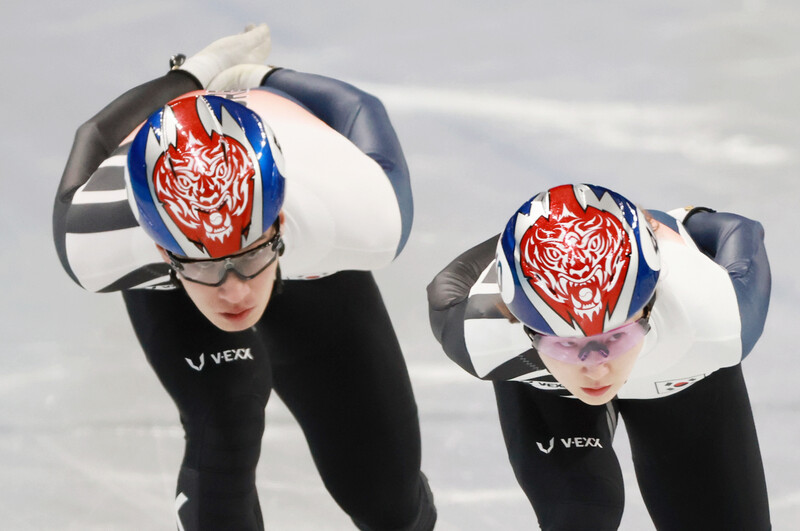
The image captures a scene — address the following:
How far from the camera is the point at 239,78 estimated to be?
4422 mm

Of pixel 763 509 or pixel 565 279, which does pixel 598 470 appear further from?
pixel 565 279

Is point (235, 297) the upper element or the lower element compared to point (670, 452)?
upper

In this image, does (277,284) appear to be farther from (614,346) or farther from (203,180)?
(614,346)

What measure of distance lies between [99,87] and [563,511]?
329 centimetres

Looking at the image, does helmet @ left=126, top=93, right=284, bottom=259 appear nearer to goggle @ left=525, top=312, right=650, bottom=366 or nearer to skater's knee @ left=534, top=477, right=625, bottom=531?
goggle @ left=525, top=312, right=650, bottom=366

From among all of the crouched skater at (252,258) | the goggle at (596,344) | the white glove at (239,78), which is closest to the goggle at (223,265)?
the crouched skater at (252,258)

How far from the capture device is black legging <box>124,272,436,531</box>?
3971 millimetres

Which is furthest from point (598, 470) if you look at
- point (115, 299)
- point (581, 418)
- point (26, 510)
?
point (115, 299)

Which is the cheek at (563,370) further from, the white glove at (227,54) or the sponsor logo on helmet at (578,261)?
the white glove at (227,54)

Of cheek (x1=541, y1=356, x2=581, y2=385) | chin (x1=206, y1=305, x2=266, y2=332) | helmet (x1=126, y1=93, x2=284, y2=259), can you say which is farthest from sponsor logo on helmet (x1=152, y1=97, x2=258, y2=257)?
cheek (x1=541, y1=356, x2=581, y2=385)

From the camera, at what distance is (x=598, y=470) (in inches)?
150

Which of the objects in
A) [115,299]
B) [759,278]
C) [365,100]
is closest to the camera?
[759,278]

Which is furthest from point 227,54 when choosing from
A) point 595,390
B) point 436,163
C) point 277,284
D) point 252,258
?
point 595,390

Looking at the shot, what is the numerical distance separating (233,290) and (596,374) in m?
0.90
